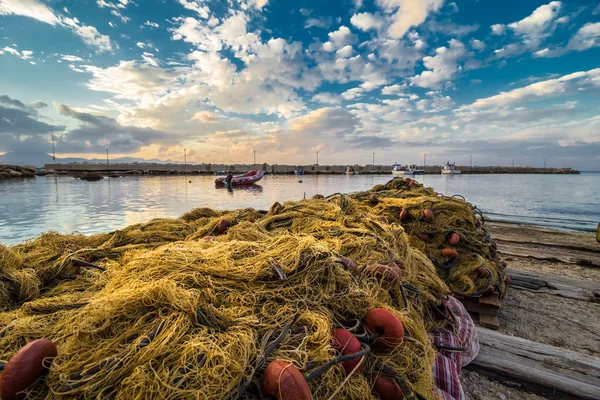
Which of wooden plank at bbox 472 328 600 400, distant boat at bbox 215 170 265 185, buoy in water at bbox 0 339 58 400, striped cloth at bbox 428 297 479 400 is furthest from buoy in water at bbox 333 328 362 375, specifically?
distant boat at bbox 215 170 265 185

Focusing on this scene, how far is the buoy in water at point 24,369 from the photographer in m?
1.31

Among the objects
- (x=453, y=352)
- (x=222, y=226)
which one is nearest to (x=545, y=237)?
(x=453, y=352)

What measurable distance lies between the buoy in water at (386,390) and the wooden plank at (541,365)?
214 centimetres

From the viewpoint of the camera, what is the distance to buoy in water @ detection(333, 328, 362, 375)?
1750 mm

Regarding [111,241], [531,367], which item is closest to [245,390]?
[531,367]

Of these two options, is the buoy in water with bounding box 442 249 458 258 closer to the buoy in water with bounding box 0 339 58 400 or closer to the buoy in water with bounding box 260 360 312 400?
the buoy in water with bounding box 260 360 312 400

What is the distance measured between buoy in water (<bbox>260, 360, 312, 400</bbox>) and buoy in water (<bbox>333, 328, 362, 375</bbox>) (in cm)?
45

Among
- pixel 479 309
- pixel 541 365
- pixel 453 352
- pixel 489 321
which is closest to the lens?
pixel 453 352

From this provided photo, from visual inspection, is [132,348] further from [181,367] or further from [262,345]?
[262,345]

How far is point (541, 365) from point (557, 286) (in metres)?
3.91

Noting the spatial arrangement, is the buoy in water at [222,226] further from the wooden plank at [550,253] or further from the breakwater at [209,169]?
the breakwater at [209,169]

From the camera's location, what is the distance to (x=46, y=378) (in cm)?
139

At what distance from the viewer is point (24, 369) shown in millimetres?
1345

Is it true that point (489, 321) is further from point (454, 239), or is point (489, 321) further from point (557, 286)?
point (557, 286)
